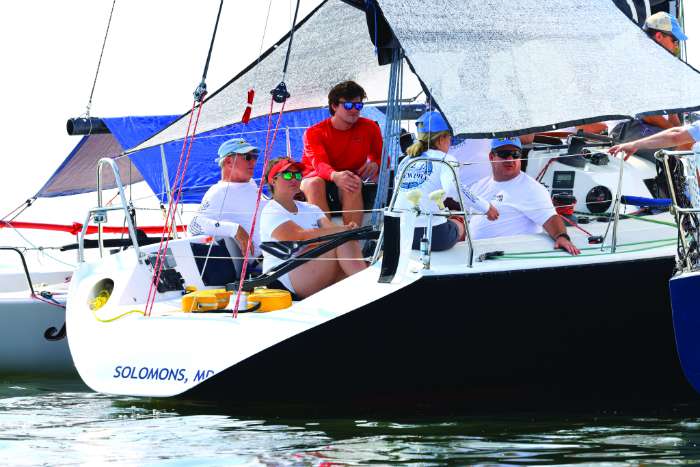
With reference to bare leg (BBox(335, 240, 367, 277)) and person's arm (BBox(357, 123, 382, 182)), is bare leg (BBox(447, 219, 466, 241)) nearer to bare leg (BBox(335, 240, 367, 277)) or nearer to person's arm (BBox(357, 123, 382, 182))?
bare leg (BBox(335, 240, 367, 277))

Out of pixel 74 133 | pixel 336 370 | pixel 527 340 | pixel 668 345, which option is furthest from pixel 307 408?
pixel 74 133

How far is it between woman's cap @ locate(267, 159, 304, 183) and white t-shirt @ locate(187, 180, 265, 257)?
1.34 meters

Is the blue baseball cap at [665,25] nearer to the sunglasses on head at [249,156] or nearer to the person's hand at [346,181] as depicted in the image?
the person's hand at [346,181]

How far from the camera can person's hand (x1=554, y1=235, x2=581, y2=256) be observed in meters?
7.21

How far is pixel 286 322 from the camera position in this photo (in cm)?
728

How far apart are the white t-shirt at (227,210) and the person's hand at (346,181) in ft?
3.46

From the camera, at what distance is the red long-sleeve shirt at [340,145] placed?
28.3 ft

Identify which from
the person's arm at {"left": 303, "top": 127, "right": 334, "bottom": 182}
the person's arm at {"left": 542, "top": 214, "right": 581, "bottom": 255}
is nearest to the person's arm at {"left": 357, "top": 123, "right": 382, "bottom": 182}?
the person's arm at {"left": 303, "top": 127, "right": 334, "bottom": 182}

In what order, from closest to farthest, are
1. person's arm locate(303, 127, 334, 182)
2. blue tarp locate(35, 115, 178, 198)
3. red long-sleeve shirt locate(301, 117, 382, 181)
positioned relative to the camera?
person's arm locate(303, 127, 334, 182), red long-sleeve shirt locate(301, 117, 382, 181), blue tarp locate(35, 115, 178, 198)

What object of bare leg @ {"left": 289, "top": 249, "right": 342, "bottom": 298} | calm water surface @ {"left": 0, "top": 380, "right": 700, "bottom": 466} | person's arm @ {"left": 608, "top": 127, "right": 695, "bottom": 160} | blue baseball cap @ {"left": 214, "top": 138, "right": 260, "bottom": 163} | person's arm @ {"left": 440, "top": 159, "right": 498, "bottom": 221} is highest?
blue baseball cap @ {"left": 214, "top": 138, "right": 260, "bottom": 163}

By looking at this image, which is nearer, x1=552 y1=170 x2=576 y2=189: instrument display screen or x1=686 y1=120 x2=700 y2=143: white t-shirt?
x1=686 y1=120 x2=700 y2=143: white t-shirt

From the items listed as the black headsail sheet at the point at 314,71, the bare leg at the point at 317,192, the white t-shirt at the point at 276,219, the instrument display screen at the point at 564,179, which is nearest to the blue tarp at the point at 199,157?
the black headsail sheet at the point at 314,71

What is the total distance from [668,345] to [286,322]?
2.12 metres

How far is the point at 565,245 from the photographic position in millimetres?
7336
